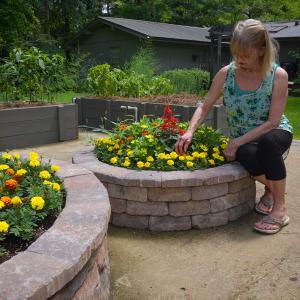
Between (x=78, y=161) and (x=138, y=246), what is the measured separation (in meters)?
0.93

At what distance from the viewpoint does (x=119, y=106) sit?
252 inches

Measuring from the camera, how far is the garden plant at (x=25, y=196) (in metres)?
1.71

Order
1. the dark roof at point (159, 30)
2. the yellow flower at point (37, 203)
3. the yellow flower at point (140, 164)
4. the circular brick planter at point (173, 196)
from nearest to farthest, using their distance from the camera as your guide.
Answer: the yellow flower at point (37, 203) < the circular brick planter at point (173, 196) < the yellow flower at point (140, 164) < the dark roof at point (159, 30)

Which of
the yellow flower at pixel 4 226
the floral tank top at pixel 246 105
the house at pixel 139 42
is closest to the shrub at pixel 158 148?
the floral tank top at pixel 246 105

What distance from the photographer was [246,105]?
2895mm

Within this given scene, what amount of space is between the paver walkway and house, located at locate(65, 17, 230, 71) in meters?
13.5

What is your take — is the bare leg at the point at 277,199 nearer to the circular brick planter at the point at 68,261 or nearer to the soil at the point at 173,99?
the circular brick planter at the point at 68,261

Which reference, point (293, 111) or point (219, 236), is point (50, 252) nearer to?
point (219, 236)

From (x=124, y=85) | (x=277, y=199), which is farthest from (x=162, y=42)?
(x=277, y=199)

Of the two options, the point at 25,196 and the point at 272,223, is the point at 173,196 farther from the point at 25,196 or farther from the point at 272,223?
the point at 25,196

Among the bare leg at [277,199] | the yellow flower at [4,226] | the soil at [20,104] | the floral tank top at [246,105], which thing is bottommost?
the bare leg at [277,199]

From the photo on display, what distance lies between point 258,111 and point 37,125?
12.4 ft

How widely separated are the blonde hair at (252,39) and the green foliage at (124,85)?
4.25 m

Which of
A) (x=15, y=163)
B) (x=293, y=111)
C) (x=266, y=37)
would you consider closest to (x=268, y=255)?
(x=266, y=37)
